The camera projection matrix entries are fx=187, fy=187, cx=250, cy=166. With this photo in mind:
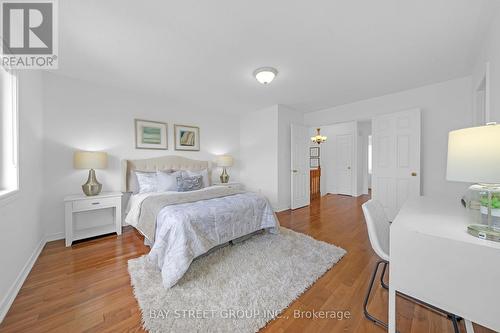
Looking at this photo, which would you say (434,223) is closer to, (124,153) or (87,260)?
(87,260)

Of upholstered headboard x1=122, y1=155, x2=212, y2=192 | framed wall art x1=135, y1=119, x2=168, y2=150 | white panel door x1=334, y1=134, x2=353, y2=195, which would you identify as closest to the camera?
upholstered headboard x1=122, y1=155, x2=212, y2=192

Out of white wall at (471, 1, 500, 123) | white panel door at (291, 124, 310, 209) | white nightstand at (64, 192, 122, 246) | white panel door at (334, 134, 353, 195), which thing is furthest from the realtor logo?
white panel door at (334, 134, 353, 195)

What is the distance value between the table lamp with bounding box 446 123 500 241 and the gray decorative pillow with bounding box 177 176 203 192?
10.4 ft

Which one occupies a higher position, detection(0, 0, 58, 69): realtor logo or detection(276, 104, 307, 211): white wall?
detection(0, 0, 58, 69): realtor logo

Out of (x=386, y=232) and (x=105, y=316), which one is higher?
(x=386, y=232)

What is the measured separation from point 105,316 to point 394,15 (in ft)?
11.2

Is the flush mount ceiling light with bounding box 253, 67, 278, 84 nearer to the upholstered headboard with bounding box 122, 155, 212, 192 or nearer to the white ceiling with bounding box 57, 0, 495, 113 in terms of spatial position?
the white ceiling with bounding box 57, 0, 495, 113

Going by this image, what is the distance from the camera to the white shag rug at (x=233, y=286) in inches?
53.5

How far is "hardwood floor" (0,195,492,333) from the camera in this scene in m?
1.34

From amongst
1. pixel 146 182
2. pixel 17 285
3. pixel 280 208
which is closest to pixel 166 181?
pixel 146 182

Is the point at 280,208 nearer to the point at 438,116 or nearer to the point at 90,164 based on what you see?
the point at 438,116

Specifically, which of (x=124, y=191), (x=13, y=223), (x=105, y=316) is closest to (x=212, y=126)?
(x=124, y=191)

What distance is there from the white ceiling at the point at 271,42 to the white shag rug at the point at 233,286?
2.41 meters

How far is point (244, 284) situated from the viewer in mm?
1735
